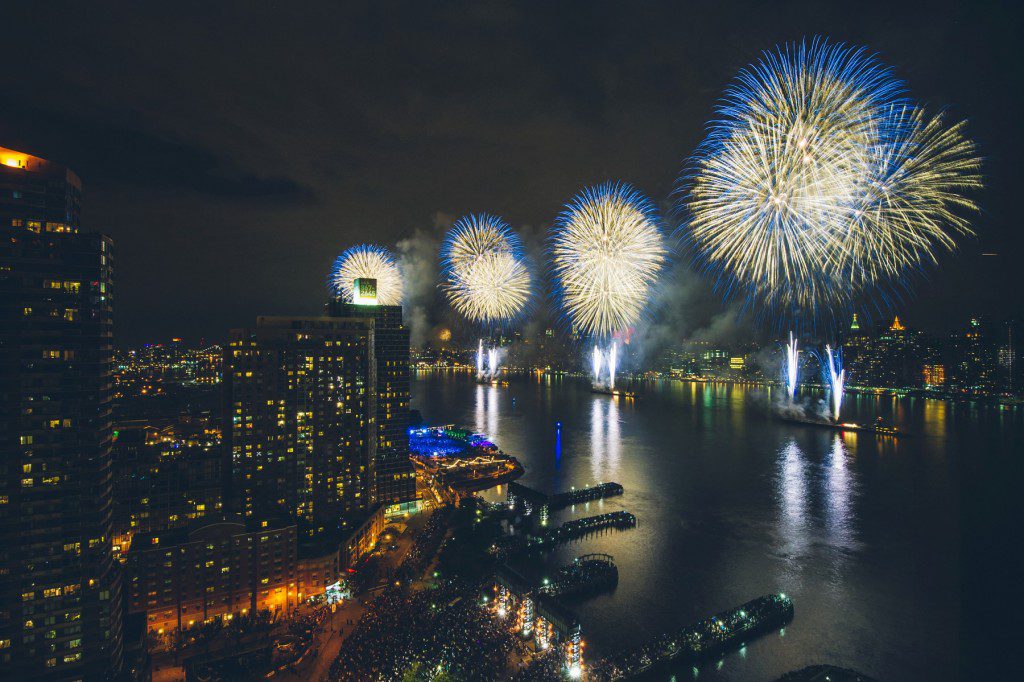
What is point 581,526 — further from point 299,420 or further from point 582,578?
point 299,420

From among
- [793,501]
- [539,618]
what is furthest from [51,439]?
[793,501]

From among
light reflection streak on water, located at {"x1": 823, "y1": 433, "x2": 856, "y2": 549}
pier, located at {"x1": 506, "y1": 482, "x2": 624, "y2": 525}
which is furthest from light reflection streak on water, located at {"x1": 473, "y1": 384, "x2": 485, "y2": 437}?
light reflection streak on water, located at {"x1": 823, "y1": 433, "x2": 856, "y2": 549}

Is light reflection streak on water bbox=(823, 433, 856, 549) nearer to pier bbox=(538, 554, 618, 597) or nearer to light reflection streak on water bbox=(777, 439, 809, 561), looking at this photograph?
light reflection streak on water bbox=(777, 439, 809, 561)

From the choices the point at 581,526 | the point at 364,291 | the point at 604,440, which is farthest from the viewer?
the point at 604,440

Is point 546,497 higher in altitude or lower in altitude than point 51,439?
lower

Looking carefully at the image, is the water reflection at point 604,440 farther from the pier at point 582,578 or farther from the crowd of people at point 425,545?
the pier at point 582,578

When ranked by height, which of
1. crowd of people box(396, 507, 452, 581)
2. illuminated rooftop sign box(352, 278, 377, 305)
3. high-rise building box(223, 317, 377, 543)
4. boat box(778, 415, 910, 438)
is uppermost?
illuminated rooftop sign box(352, 278, 377, 305)

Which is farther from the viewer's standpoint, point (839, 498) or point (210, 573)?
point (839, 498)
